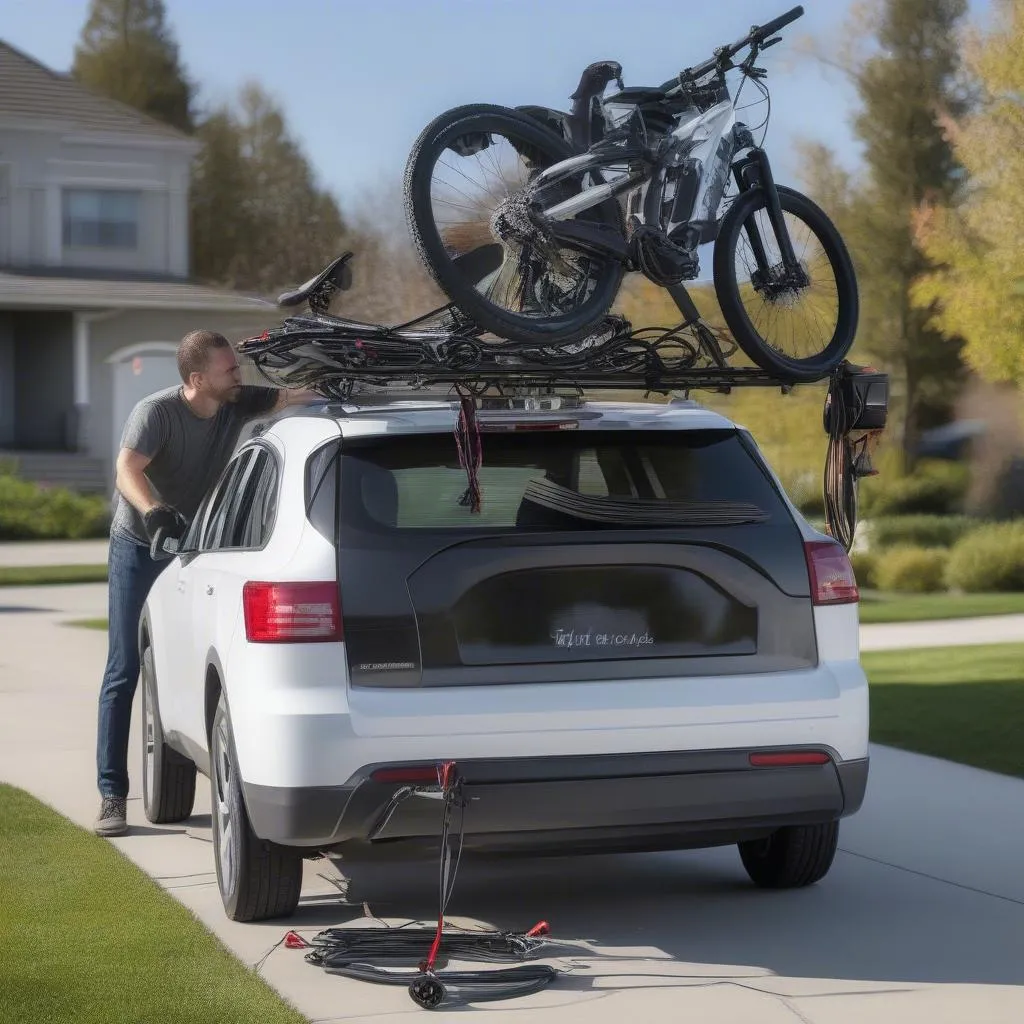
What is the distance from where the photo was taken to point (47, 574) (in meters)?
23.0

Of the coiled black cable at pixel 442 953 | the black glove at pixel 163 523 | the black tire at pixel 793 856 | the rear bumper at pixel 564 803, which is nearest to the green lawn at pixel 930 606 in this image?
the black tire at pixel 793 856

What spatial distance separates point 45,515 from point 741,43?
24542 millimetres

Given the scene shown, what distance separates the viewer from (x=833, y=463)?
6.62 meters

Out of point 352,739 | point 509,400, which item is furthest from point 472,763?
point 509,400

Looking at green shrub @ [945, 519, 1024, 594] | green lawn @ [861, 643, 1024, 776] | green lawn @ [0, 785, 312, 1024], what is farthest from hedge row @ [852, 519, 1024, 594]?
green lawn @ [0, 785, 312, 1024]

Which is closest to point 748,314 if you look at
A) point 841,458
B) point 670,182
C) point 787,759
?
point 670,182

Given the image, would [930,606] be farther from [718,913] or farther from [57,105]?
[57,105]

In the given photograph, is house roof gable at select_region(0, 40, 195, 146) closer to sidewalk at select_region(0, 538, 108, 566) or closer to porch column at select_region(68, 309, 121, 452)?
porch column at select_region(68, 309, 121, 452)

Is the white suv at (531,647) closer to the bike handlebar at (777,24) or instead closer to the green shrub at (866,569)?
the bike handlebar at (777,24)

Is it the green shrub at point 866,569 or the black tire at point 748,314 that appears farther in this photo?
the green shrub at point 866,569

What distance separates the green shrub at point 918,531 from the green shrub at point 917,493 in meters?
3.95

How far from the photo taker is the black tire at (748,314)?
6.69m

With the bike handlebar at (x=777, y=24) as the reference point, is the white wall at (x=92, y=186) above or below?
above

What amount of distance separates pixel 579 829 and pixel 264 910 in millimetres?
1206
